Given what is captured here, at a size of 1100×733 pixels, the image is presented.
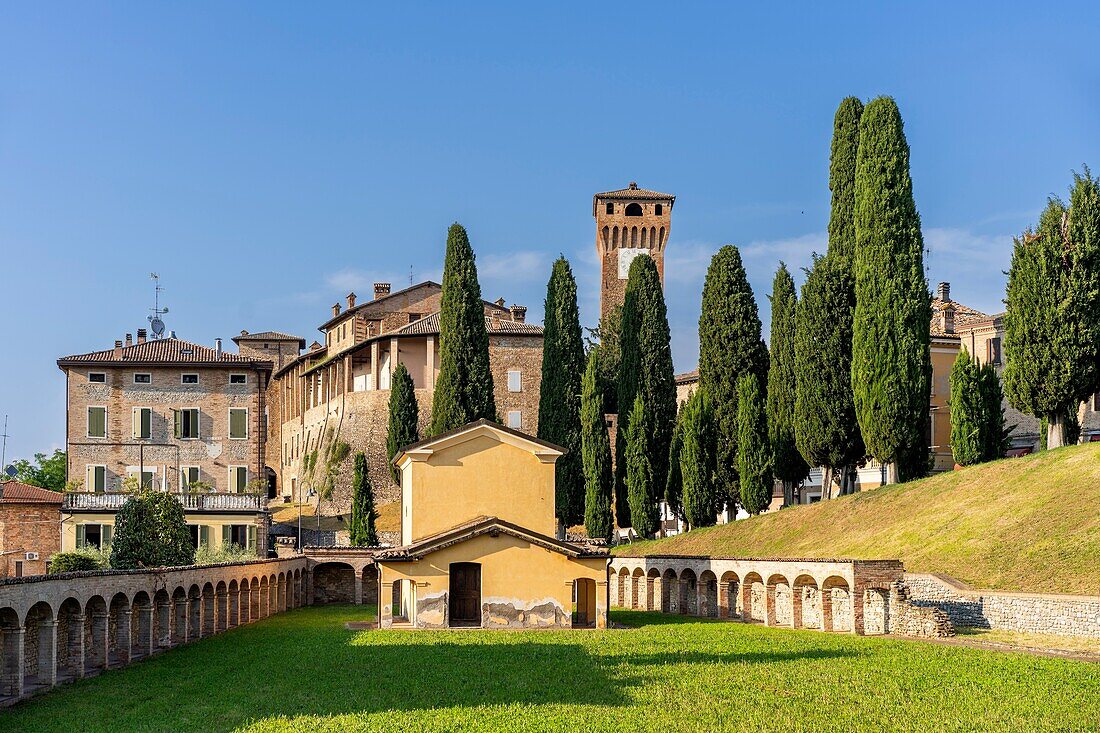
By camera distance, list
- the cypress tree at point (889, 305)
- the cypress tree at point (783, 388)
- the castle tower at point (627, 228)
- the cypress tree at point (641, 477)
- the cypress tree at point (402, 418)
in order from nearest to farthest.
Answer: the cypress tree at point (889, 305)
the cypress tree at point (783, 388)
the cypress tree at point (641, 477)
the cypress tree at point (402, 418)
the castle tower at point (627, 228)

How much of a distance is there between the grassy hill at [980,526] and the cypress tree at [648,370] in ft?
25.8

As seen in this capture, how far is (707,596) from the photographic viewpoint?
1485 inches

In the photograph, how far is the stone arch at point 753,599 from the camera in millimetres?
34719

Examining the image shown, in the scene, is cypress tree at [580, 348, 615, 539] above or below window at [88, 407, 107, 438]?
below

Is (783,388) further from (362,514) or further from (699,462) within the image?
(362,514)

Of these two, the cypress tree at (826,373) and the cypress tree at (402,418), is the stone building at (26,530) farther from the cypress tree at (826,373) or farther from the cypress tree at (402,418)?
the cypress tree at (826,373)

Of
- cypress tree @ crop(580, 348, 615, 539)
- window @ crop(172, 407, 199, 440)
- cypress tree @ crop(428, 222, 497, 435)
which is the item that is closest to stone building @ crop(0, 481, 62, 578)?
window @ crop(172, 407, 199, 440)

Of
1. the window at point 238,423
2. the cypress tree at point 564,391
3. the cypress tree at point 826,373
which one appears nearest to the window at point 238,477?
the window at point 238,423

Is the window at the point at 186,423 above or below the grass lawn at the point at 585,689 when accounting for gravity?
above

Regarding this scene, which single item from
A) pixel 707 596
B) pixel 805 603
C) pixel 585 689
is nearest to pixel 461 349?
pixel 707 596

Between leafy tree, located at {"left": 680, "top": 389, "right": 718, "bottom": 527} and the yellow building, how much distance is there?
10433 millimetres

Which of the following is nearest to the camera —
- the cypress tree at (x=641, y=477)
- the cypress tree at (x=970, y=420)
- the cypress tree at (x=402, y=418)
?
the cypress tree at (x=970, y=420)

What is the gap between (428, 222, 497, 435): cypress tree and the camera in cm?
5209

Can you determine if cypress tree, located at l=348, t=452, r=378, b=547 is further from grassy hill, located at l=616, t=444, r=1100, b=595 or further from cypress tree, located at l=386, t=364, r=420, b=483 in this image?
grassy hill, located at l=616, t=444, r=1100, b=595
